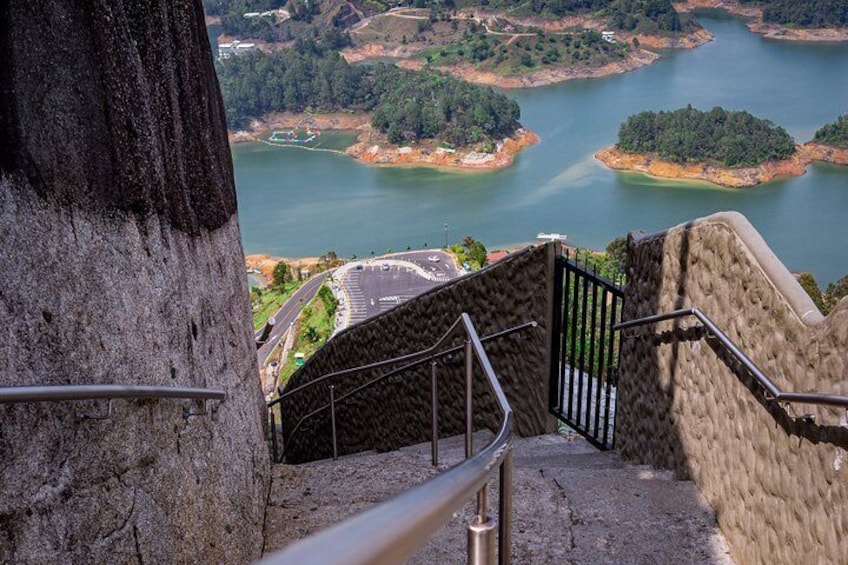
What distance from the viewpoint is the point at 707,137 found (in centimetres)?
4591

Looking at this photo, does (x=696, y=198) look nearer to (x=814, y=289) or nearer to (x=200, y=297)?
(x=814, y=289)

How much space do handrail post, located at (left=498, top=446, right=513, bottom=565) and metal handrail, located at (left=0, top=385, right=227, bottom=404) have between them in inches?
35.7

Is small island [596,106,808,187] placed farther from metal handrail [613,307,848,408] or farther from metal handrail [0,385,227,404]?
metal handrail [0,385,227,404]

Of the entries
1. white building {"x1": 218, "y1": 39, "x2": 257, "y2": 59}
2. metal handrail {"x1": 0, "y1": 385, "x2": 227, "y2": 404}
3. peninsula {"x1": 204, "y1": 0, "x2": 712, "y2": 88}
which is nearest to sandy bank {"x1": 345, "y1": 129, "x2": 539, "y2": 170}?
peninsula {"x1": 204, "y1": 0, "x2": 712, "y2": 88}

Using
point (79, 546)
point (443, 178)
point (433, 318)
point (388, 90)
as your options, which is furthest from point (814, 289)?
point (388, 90)

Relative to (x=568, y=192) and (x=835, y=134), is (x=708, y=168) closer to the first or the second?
(x=835, y=134)

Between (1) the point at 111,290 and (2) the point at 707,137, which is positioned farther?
(2) the point at 707,137

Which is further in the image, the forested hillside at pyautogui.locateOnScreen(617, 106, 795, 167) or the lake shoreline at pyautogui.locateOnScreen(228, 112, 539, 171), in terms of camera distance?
the lake shoreline at pyautogui.locateOnScreen(228, 112, 539, 171)

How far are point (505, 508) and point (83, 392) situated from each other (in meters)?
0.94

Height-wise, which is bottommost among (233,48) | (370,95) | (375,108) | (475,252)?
(475,252)

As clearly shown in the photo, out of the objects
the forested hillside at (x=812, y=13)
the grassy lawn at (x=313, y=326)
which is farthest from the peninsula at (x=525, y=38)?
the grassy lawn at (x=313, y=326)

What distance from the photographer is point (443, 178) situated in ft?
168

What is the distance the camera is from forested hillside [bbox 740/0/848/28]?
223 feet

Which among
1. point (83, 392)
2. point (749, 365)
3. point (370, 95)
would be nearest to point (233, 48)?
point (370, 95)
